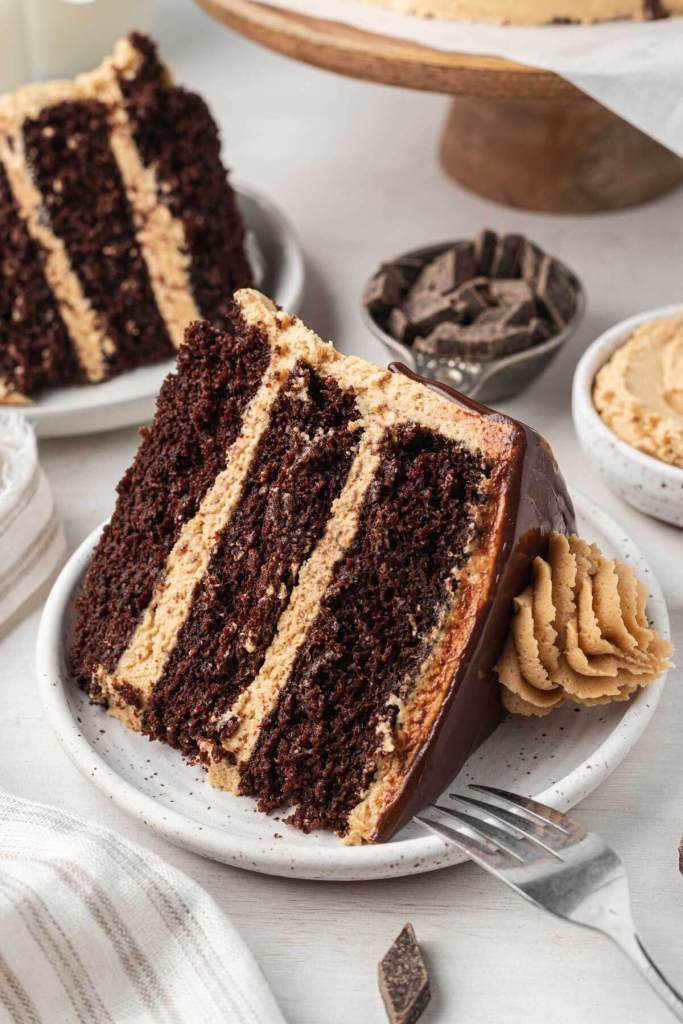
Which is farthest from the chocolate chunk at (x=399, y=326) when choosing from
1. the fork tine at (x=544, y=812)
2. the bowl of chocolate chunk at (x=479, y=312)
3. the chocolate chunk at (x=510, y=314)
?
the fork tine at (x=544, y=812)

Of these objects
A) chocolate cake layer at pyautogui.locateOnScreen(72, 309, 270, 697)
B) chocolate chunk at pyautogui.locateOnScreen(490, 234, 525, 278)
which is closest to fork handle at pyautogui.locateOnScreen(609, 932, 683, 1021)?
chocolate cake layer at pyautogui.locateOnScreen(72, 309, 270, 697)

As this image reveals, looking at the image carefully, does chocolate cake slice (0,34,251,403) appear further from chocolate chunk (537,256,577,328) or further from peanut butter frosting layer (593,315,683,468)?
peanut butter frosting layer (593,315,683,468)

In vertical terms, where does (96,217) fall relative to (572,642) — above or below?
below

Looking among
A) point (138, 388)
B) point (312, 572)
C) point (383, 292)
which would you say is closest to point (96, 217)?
point (138, 388)

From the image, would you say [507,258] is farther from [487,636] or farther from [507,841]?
[507,841]

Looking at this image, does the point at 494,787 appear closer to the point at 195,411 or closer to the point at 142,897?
the point at 142,897

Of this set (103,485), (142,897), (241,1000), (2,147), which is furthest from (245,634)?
(2,147)
